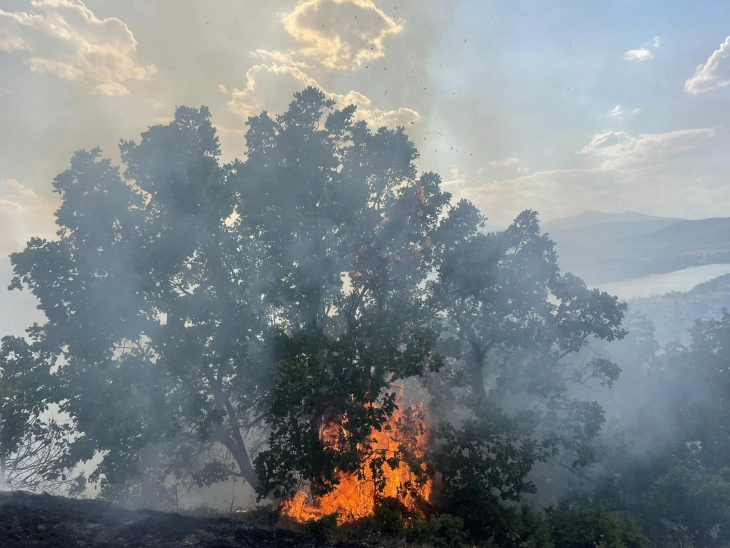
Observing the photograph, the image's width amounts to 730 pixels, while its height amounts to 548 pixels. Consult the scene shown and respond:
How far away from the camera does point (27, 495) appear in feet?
47.6

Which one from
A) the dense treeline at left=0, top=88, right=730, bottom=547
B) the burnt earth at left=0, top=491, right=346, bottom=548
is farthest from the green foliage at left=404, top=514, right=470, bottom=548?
the burnt earth at left=0, top=491, right=346, bottom=548

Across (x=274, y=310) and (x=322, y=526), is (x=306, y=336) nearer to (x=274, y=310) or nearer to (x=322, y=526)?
(x=274, y=310)

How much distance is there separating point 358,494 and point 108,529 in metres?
8.76

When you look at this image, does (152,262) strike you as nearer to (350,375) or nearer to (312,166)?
(312,166)

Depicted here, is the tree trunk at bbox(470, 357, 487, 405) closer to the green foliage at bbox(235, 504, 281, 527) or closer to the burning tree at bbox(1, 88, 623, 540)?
the burning tree at bbox(1, 88, 623, 540)

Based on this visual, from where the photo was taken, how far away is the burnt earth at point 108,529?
11.0 metres

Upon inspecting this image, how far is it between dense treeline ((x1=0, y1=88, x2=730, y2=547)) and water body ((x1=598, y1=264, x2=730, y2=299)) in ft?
353

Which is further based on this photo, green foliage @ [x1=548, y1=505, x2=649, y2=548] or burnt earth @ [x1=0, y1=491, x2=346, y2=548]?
green foliage @ [x1=548, y1=505, x2=649, y2=548]

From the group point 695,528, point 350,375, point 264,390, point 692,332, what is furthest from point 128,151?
point 692,332

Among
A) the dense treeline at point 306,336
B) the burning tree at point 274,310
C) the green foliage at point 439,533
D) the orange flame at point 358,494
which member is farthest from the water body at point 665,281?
the green foliage at point 439,533

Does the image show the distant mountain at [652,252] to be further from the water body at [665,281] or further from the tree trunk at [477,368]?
the tree trunk at [477,368]

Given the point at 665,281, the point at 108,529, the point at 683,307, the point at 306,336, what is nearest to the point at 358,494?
the point at 306,336

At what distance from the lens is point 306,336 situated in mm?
16641

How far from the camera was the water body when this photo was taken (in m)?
118
